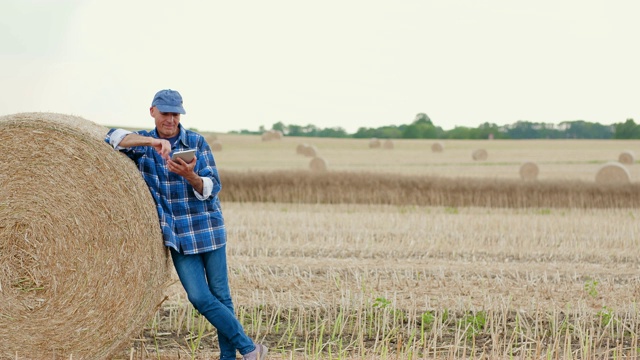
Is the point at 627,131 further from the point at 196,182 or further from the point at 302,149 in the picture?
the point at 196,182

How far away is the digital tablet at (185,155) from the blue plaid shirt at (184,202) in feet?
0.94

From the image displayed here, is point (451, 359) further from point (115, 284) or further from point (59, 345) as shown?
point (59, 345)

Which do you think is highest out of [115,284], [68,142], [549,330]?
[68,142]

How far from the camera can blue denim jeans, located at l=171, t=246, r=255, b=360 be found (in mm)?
5957

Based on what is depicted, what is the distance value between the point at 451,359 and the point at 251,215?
1036cm

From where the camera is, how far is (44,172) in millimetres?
6000

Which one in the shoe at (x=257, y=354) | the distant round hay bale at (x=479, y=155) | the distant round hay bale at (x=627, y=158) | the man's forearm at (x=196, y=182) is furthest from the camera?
the distant round hay bale at (x=479, y=155)

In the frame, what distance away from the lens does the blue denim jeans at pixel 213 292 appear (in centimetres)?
596

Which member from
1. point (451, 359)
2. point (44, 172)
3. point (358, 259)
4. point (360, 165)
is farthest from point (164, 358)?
point (360, 165)

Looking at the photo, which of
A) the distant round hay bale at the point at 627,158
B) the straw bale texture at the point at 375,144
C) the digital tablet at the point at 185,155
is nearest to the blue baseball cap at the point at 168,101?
the digital tablet at the point at 185,155

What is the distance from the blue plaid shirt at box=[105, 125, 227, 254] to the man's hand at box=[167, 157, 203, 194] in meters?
0.21

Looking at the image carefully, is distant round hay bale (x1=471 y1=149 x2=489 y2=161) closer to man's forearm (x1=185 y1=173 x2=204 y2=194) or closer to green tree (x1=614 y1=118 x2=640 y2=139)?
green tree (x1=614 y1=118 x2=640 y2=139)

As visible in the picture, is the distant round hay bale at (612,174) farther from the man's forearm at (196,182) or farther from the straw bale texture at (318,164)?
the man's forearm at (196,182)

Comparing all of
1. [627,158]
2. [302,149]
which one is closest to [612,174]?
[627,158]
